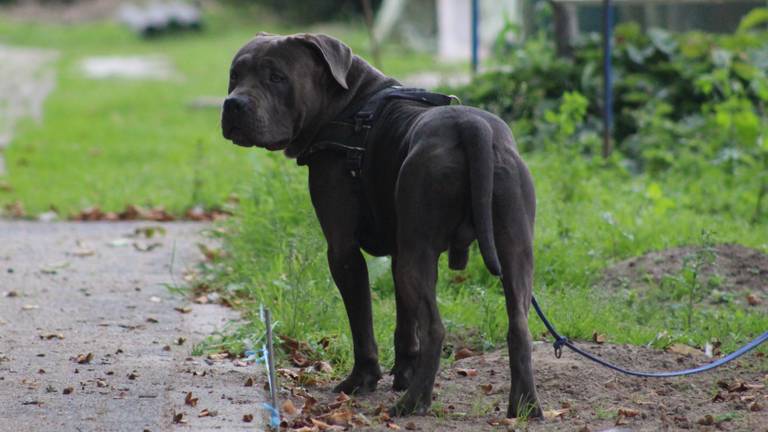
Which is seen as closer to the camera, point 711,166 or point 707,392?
point 707,392

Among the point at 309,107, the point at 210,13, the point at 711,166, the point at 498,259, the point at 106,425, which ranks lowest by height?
the point at 210,13

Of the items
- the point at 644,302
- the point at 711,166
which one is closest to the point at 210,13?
the point at 711,166

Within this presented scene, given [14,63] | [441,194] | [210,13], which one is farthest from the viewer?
[210,13]

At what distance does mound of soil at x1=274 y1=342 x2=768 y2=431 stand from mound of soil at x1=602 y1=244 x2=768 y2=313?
1.18 metres

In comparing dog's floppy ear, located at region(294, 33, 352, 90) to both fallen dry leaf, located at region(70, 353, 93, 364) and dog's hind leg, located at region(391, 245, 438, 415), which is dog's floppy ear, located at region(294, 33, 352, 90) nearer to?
dog's hind leg, located at region(391, 245, 438, 415)

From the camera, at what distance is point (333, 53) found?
4.91m

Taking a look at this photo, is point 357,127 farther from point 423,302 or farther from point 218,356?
point 218,356

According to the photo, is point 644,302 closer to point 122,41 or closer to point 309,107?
point 309,107

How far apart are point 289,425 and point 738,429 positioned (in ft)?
5.26

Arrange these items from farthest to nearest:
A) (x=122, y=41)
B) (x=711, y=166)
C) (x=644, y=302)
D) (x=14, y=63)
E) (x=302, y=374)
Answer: (x=122, y=41) → (x=14, y=63) → (x=711, y=166) → (x=644, y=302) → (x=302, y=374)

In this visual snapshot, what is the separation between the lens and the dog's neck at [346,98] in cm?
501

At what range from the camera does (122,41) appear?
3075 cm

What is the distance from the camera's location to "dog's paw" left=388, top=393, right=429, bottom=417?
177 inches

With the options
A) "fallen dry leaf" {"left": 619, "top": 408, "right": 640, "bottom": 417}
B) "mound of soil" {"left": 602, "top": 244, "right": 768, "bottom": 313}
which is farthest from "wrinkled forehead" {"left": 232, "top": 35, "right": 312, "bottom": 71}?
"mound of soil" {"left": 602, "top": 244, "right": 768, "bottom": 313}
